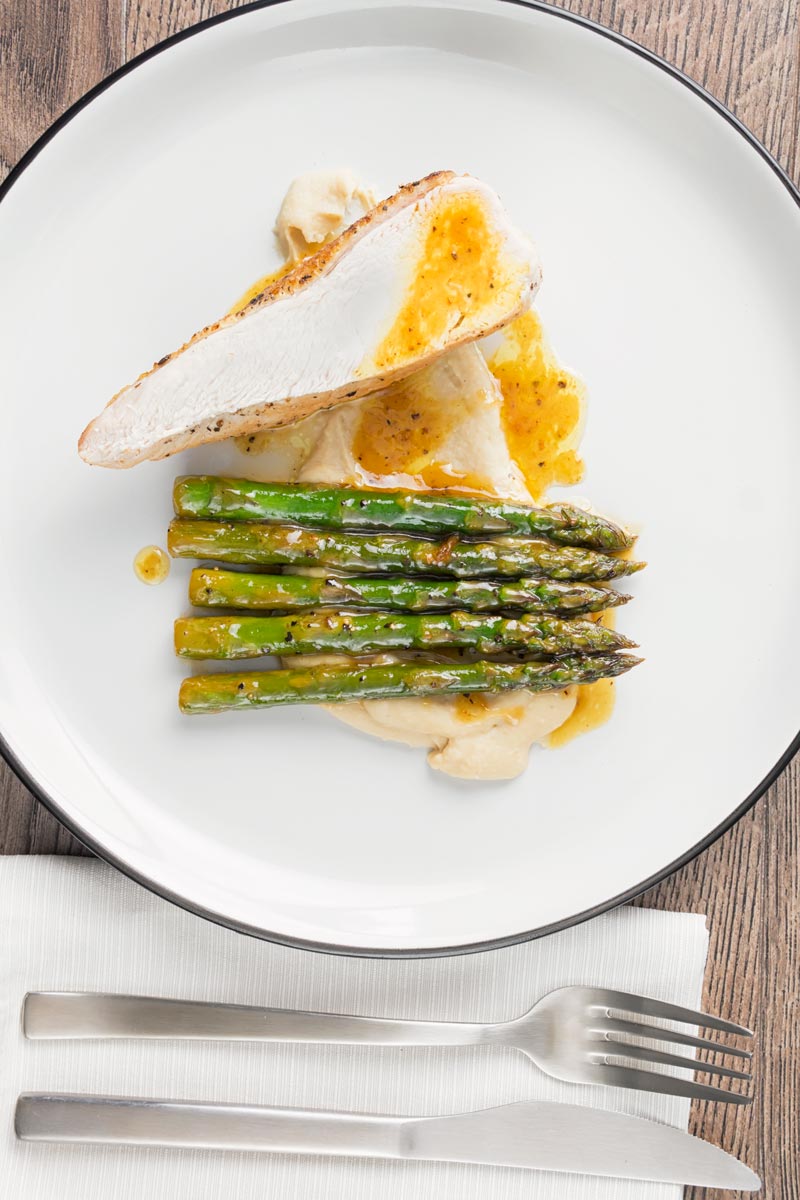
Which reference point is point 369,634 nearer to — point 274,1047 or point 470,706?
point 470,706

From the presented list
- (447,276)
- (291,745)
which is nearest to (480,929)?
(291,745)

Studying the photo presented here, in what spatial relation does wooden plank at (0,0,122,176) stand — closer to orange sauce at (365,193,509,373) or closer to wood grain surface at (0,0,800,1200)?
wood grain surface at (0,0,800,1200)

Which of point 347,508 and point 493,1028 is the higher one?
point 347,508

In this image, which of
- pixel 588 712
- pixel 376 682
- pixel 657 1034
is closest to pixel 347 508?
pixel 376 682

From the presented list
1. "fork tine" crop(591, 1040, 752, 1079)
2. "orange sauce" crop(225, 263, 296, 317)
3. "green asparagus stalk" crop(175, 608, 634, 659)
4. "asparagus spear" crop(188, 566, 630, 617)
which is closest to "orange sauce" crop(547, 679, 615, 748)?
"green asparagus stalk" crop(175, 608, 634, 659)

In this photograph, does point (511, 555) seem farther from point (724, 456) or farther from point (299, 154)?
point (299, 154)

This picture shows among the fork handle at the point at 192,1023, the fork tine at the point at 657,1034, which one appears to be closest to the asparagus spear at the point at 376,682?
the fork handle at the point at 192,1023

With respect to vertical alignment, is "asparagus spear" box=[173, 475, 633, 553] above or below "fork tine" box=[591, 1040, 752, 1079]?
above
